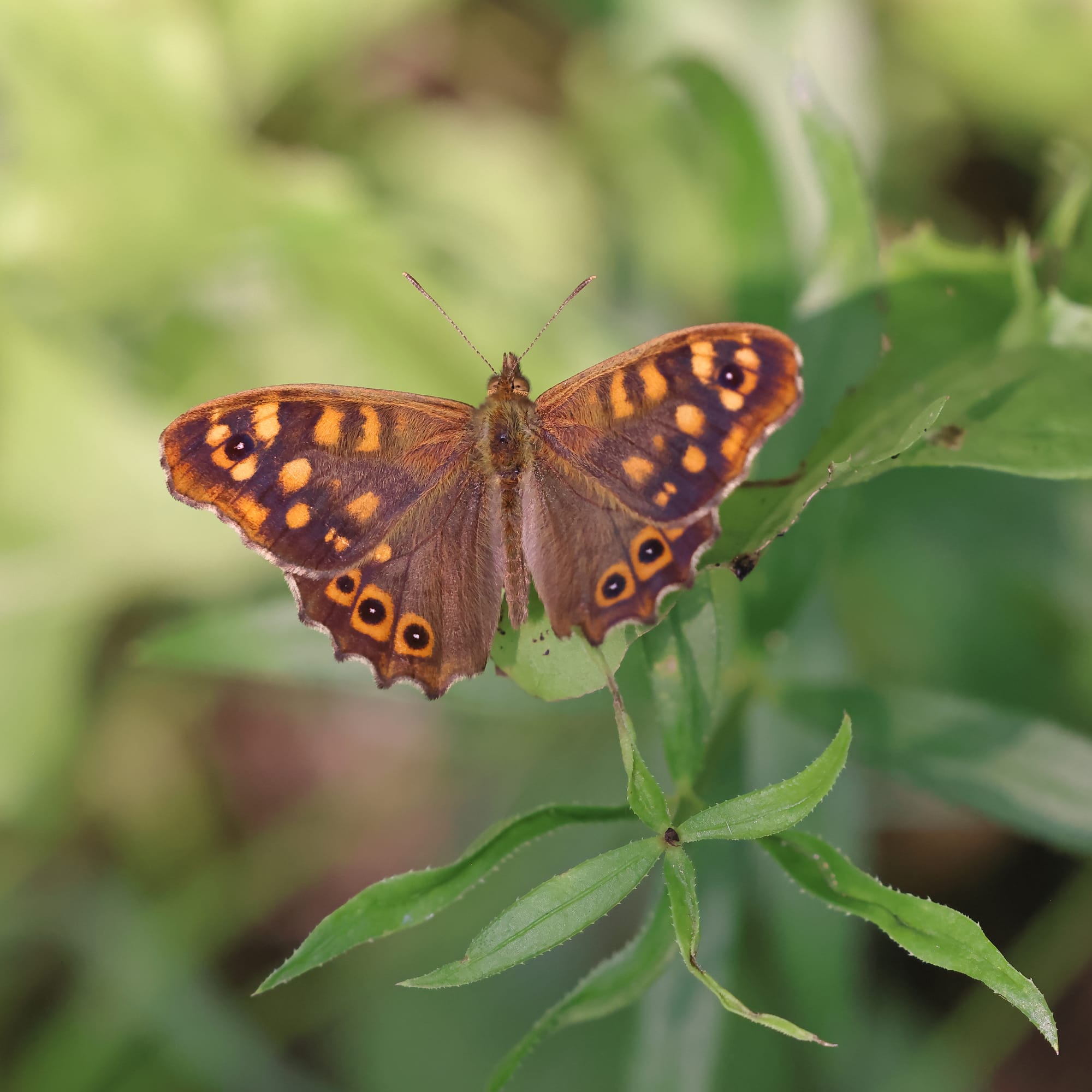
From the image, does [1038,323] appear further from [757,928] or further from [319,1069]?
[319,1069]

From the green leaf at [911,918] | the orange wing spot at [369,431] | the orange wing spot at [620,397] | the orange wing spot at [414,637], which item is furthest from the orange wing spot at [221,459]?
the green leaf at [911,918]

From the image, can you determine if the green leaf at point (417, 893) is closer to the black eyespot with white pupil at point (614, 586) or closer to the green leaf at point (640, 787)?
the green leaf at point (640, 787)

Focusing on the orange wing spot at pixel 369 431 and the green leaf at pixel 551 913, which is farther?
the orange wing spot at pixel 369 431

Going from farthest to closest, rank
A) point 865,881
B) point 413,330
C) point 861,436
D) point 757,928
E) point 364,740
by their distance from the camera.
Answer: point 364,740
point 413,330
point 757,928
point 861,436
point 865,881

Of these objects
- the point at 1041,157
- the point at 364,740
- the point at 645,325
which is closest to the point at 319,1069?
Result: the point at 364,740

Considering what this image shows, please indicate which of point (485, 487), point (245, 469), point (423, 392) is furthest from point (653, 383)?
point (423, 392)

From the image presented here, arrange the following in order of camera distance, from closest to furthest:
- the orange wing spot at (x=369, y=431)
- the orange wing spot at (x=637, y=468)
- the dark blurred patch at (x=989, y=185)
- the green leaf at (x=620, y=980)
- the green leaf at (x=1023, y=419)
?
the green leaf at (x=620, y=980) → the green leaf at (x=1023, y=419) → the orange wing spot at (x=637, y=468) → the orange wing spot at (x=369, y=431) → the dark blurred patch at (x=989, y=185)
